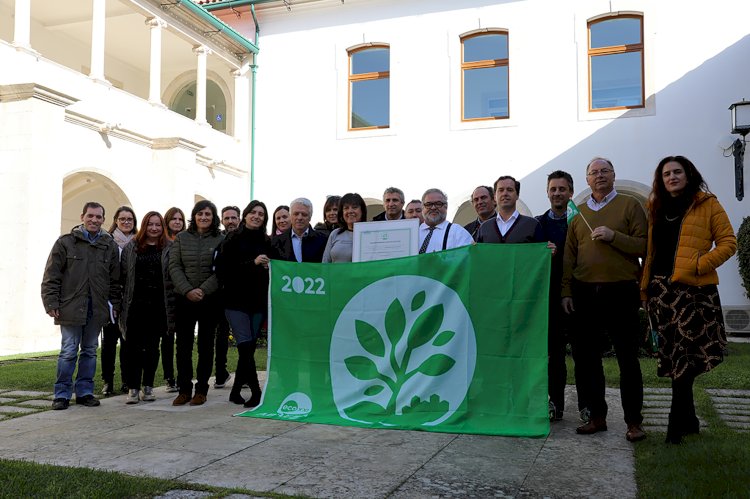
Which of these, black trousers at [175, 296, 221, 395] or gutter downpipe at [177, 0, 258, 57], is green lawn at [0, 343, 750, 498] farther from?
gutter downpipe at [177, 0, 258, 57]

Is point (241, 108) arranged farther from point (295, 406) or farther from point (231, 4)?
point (295, 406)

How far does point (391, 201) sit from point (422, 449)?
99.3 inches

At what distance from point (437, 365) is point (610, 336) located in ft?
4.22

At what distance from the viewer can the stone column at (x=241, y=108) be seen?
1791 centimetres

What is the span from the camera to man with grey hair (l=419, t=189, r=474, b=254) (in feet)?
17.8

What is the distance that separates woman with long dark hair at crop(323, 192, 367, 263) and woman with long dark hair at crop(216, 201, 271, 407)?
64 centimetres

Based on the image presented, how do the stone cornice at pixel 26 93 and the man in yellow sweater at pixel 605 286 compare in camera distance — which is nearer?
the man in yellow sweater at pixel 605 286

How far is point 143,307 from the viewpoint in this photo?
6566 mm

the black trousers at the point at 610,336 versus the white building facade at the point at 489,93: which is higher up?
the white building facade at the point at 489,93

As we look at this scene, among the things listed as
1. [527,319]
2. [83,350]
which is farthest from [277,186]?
[527,319]

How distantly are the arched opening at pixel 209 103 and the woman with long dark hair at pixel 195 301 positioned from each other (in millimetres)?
14773

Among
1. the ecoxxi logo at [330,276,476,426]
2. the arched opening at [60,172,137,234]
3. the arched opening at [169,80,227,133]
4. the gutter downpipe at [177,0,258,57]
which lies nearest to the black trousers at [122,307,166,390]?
the ecoxxi logo at [330,276,476,426]

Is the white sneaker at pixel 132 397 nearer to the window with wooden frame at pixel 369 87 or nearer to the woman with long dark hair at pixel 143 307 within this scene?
the woman with long dark hair at pixel 143 307

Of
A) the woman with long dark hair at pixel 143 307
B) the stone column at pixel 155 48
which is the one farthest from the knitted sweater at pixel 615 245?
the stone column at pixel 155 48
